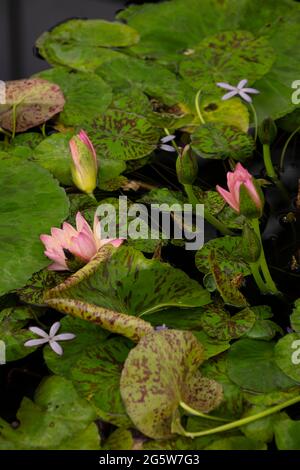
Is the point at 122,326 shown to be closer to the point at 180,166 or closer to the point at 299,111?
the point at 180,166

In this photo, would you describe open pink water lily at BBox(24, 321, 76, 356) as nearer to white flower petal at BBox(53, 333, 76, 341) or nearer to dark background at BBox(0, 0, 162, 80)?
white flower petal at BBox(53, 333, 76, 341)

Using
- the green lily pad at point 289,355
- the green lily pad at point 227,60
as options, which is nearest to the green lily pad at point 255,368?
the green lily pad at point 289,355

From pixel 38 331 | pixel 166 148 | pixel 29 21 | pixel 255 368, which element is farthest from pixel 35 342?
pixel 29 21

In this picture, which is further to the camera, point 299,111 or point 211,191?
point 299,111

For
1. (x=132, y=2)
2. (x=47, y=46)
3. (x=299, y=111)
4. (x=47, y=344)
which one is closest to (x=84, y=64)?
(x=47, y=46)

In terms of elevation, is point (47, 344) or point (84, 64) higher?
point (84, 64)

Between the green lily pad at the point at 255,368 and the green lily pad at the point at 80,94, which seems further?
the green lily pad at the point at 80,94

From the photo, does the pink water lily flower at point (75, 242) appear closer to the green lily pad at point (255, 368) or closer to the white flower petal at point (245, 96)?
the green lily pad at point (255, 368)

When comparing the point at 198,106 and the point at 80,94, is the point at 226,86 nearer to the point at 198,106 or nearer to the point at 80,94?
the point at 198,106
